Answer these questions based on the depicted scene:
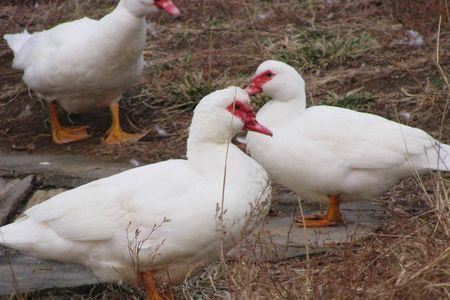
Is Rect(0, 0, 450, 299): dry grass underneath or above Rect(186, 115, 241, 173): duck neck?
underneath

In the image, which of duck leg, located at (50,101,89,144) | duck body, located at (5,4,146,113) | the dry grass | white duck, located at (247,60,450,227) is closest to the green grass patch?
the dry grass

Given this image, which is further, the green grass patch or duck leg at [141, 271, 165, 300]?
the green grass patch

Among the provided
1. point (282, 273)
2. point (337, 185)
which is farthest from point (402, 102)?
point (282, 273)

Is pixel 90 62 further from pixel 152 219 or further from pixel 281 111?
pixel 152 219

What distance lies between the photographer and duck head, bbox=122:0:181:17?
21.8ft

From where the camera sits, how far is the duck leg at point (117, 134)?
698 cm

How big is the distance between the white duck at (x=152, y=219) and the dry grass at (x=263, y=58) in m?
0.31

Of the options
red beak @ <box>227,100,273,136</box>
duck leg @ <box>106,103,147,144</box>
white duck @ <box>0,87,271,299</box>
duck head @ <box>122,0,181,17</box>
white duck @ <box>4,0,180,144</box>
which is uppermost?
red beak @ <box>227,100,273,136</box>

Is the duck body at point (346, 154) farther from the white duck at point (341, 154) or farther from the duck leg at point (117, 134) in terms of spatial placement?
the duck leg at point (117, 134)

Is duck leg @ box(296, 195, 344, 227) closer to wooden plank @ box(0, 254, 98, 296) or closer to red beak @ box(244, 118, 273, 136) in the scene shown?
red beak @ box(244, 118, 273, 136)

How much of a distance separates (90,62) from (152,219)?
2.84 m

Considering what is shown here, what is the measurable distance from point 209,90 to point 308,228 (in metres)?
2.15

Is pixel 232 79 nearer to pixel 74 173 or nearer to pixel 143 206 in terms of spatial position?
pixel 74 173

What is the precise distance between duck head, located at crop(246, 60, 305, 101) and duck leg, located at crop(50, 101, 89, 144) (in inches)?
74.9
